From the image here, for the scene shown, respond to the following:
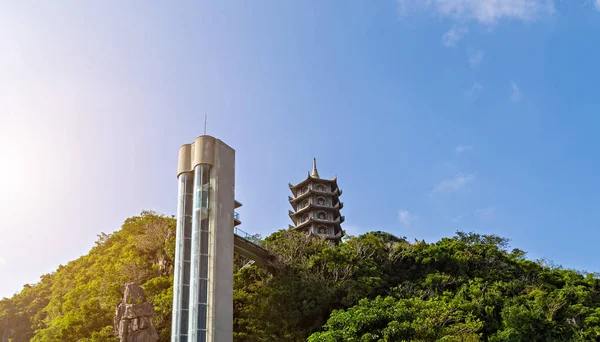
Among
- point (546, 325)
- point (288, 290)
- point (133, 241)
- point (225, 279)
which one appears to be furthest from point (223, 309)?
point (546, 325)

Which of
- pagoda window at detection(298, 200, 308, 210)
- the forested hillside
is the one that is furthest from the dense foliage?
pagoda window at detection(298, 200, 308, 210)

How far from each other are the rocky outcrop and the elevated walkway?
8.14 metres

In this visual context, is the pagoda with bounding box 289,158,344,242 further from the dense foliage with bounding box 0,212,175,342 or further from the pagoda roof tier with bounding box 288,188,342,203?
the dense foliage with bounding box 0,212,175,342

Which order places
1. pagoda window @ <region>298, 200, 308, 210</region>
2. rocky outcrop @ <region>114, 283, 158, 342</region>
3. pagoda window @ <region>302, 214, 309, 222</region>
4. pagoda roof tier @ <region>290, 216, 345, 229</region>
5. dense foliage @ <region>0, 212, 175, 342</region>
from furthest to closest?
pagoda window @ <region>298, 200, 308, 210</region>, pagoda window @ <region>302, 214, 309, 222</region>, pagoda roof tier @ <region>290, 216, 345, 229</region>, dense foliage @ <region>0, 212, 175, 342</region>, rocky outcrop @ <region>114, 283, 158, 342</region>

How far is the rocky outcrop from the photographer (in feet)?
57.6

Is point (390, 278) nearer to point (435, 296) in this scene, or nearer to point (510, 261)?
point (435, 296)

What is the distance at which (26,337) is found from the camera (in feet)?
107

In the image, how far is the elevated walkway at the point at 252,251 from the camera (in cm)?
2616

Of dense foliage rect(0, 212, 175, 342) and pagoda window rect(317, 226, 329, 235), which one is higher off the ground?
pagoda window rect(317, 226, 329, 235)

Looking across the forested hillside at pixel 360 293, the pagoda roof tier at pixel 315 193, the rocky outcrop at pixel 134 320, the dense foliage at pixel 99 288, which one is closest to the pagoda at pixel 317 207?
the pagoda roof tier at pixel 315 193

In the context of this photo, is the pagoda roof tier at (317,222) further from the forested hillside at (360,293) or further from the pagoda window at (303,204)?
the forested hillside at (360,293)

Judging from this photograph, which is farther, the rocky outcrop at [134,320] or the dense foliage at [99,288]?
the dense foliage at [99,288]

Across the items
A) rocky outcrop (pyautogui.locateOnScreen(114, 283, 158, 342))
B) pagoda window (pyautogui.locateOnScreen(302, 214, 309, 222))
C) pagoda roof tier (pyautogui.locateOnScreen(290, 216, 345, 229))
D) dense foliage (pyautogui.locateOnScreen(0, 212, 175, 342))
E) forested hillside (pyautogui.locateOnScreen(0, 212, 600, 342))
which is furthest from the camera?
pagoda window (pyautogui.locateOnScreen(302, 214, 309, 222))

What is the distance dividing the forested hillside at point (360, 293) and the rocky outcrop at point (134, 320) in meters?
5.01
